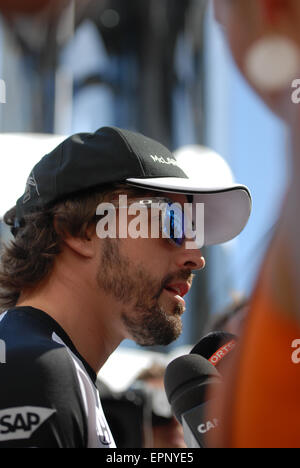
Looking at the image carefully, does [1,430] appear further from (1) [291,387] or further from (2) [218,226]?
(2) [218,226]

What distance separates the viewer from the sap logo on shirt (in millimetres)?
1052

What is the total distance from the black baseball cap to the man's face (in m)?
0.18

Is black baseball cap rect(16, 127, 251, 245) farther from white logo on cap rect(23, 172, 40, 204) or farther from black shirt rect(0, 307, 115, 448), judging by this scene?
black shirt rect(0, 307, 115, 448)

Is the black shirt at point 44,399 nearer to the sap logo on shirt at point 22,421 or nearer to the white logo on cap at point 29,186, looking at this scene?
the sap logo on shirt at point 22,421

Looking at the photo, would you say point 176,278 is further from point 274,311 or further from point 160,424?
point 160,424

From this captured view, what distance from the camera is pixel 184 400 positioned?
1106mm

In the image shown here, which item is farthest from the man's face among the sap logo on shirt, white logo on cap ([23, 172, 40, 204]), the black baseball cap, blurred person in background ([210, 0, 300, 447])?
blurred person in background ([210, 0, 300, 447])

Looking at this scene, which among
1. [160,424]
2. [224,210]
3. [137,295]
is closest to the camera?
[137,295]

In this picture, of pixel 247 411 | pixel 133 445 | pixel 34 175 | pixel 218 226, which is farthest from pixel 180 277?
pixel 133 445

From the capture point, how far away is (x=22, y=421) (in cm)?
107

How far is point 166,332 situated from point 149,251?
0.25 metres

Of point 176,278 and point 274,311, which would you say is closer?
point 274,311

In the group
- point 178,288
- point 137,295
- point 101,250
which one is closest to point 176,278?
point 178,288

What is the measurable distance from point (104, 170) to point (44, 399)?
0.77 m
